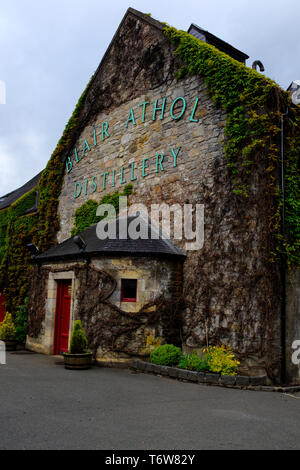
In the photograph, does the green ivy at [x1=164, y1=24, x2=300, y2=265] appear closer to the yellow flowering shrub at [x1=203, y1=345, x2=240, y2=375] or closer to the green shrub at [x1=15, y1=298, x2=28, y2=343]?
the yellow flowering shrub at [x1=203, y1=345, x2=240, y2=375]

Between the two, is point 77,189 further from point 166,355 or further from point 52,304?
point 166,355

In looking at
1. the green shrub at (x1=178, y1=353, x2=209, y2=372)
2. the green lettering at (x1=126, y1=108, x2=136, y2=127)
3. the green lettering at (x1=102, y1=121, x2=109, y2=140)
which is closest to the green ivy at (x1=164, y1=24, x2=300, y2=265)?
the green shrub at (x1=178, y1=353, x2=209, y2=372)

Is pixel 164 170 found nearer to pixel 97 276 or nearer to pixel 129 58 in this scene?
pixel 97 276

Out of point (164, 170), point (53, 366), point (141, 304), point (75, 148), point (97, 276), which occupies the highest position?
point (75, 148)

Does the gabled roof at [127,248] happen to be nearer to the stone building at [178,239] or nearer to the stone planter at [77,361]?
the stone building at [178,239]

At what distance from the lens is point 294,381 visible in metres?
8.20

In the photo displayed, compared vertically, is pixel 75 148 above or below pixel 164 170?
above

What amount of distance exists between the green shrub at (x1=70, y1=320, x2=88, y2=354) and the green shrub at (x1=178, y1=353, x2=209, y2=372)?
2.19 meters

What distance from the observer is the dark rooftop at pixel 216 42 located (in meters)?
14.2

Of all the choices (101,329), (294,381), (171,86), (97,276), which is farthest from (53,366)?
(171,86)

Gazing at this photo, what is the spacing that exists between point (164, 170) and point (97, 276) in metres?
3.31

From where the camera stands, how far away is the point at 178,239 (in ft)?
33.6

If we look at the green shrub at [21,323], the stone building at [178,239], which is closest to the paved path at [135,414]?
the stone building at [178,239]

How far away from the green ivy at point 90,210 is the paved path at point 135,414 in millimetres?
5537
